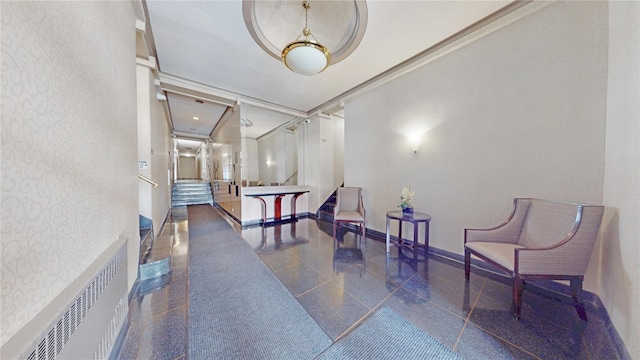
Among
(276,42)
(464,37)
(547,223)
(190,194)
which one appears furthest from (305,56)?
(190,194)

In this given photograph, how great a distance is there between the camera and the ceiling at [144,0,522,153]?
2.15 m

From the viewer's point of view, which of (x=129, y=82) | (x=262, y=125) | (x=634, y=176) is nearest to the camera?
(x=634, y=176)

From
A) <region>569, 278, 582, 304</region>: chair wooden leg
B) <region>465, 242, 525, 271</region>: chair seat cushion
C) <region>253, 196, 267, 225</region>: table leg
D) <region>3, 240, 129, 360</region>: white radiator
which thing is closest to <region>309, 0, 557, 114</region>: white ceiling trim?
<region>465, 242, 525, 271</region>: chair seat cushion

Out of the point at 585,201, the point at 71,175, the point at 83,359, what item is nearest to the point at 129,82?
the point at 71,175

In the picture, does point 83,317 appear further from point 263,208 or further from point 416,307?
point 263,208

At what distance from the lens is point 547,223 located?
1869 millimetres

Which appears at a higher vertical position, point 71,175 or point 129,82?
point 129,82

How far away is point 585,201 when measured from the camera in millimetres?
1822

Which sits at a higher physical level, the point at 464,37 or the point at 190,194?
the point at 464,37

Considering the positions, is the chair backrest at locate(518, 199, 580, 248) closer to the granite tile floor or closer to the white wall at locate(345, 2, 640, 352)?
the white wall at locate(345, 2, 640, 352)

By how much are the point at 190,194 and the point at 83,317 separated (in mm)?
7815

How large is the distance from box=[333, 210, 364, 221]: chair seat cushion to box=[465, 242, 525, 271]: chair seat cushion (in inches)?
64.9

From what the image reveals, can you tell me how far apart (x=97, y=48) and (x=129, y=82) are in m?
0.71

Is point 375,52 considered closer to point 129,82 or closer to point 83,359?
point 129,82
